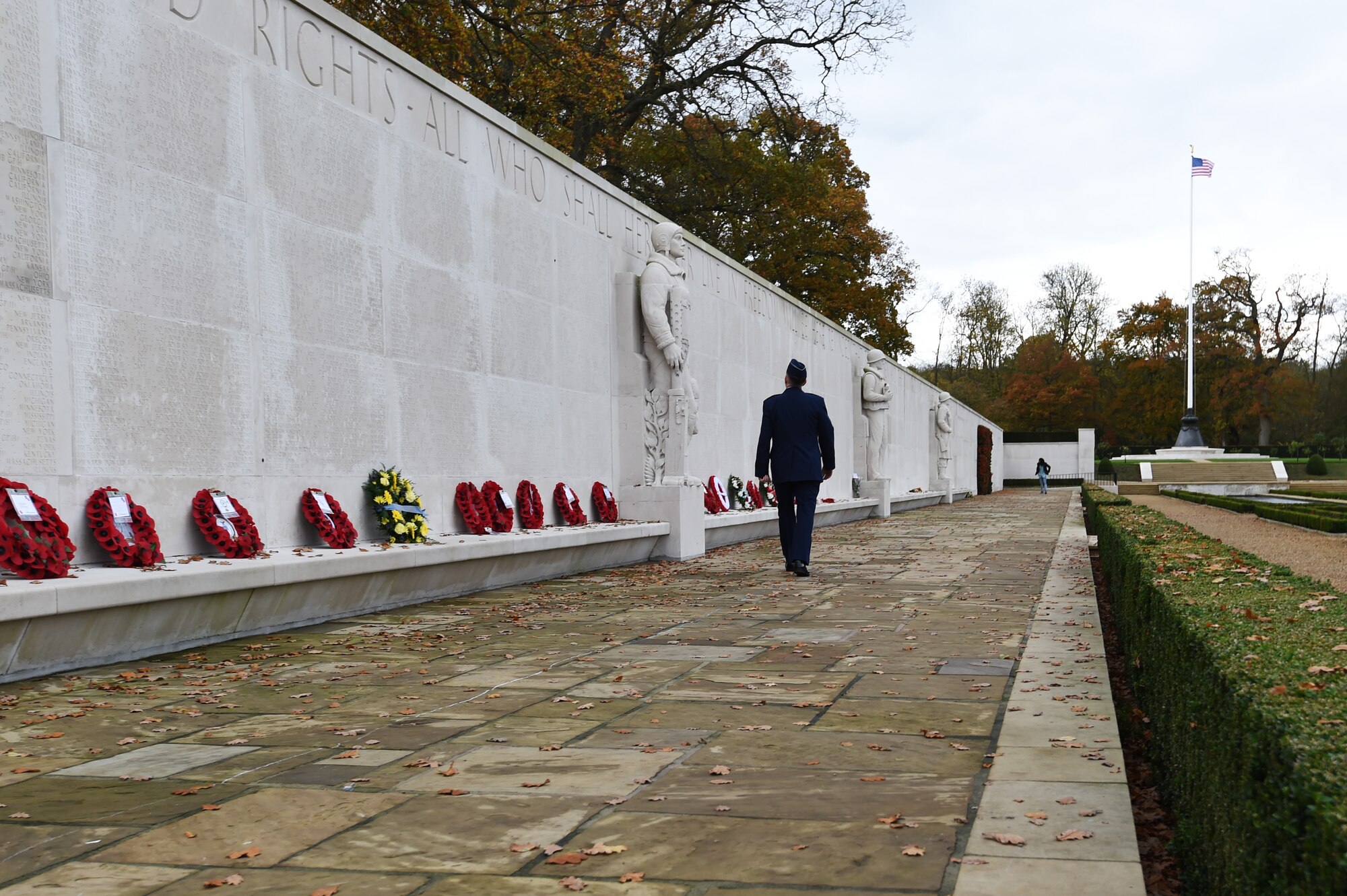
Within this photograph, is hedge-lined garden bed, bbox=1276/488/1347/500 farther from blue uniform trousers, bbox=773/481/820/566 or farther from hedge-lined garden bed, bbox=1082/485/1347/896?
hedge-lined garden bed, bbox=1082/485/1347/896

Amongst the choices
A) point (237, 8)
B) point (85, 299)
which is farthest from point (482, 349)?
point (85, 299)

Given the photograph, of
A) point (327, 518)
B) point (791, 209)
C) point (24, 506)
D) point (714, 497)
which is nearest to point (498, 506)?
point (327, 518)

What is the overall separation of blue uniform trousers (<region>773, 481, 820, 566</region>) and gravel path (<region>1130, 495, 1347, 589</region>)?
157 inches

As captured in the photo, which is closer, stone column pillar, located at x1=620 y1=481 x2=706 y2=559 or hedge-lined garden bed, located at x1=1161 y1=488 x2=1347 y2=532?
stone column pillar, located at x1=620 y1=481 x2=706 y2=559

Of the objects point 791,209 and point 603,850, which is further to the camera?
point 791,209

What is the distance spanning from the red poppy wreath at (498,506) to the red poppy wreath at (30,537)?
4451mm

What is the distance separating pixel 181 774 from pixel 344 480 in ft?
15.5

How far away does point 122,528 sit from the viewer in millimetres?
6082

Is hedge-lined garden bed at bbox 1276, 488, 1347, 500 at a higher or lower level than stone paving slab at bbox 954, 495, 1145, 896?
lower

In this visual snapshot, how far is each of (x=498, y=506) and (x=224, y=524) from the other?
3.30 meters

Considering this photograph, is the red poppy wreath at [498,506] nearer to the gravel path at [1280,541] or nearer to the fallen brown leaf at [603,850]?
the gravel path at [1280,541]

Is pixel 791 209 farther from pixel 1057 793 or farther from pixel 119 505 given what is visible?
pixel 1057 793

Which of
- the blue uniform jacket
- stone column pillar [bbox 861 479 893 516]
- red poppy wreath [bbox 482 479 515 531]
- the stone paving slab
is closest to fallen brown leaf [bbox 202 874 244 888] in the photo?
the stone paving slab

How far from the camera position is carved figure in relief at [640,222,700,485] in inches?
505
